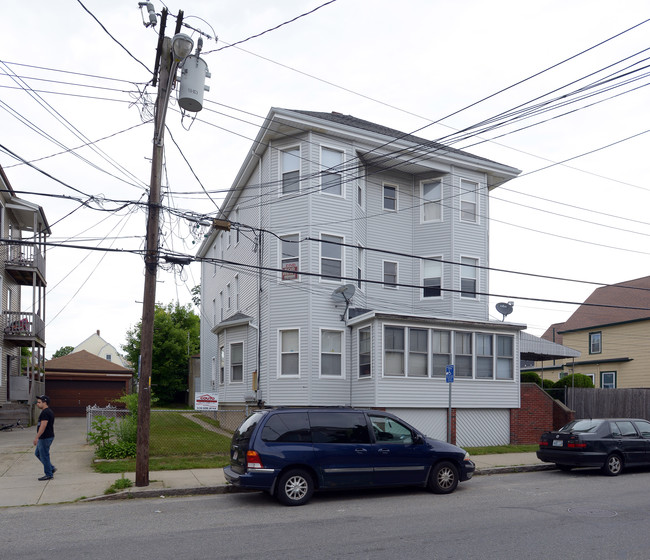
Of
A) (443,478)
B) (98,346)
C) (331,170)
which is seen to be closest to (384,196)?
(331,170)

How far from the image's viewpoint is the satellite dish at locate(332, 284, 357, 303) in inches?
811

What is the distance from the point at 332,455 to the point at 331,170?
12630 millimetres

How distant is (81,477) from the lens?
12766 millimetres

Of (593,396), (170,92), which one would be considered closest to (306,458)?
(170,92)

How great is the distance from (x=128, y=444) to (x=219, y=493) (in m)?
4.36

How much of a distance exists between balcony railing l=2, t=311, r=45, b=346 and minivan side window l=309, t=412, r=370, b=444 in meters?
19.1

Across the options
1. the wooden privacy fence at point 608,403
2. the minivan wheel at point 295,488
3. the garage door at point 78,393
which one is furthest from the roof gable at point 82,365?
the minivan wheel at point 295,488

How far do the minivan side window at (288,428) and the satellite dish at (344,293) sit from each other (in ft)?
31.6

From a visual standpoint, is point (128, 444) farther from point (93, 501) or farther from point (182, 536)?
point (182, 536)

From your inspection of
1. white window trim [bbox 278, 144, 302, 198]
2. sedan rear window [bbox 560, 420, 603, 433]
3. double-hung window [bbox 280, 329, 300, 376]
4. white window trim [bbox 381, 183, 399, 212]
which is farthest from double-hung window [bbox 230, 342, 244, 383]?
sedan rear window [bbox 560, 420, 603, 433]

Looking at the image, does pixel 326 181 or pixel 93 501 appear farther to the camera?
pixel 326 181

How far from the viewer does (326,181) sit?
21.5 m

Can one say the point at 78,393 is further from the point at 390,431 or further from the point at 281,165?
the point at 390,431

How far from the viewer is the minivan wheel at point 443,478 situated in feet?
38.7
